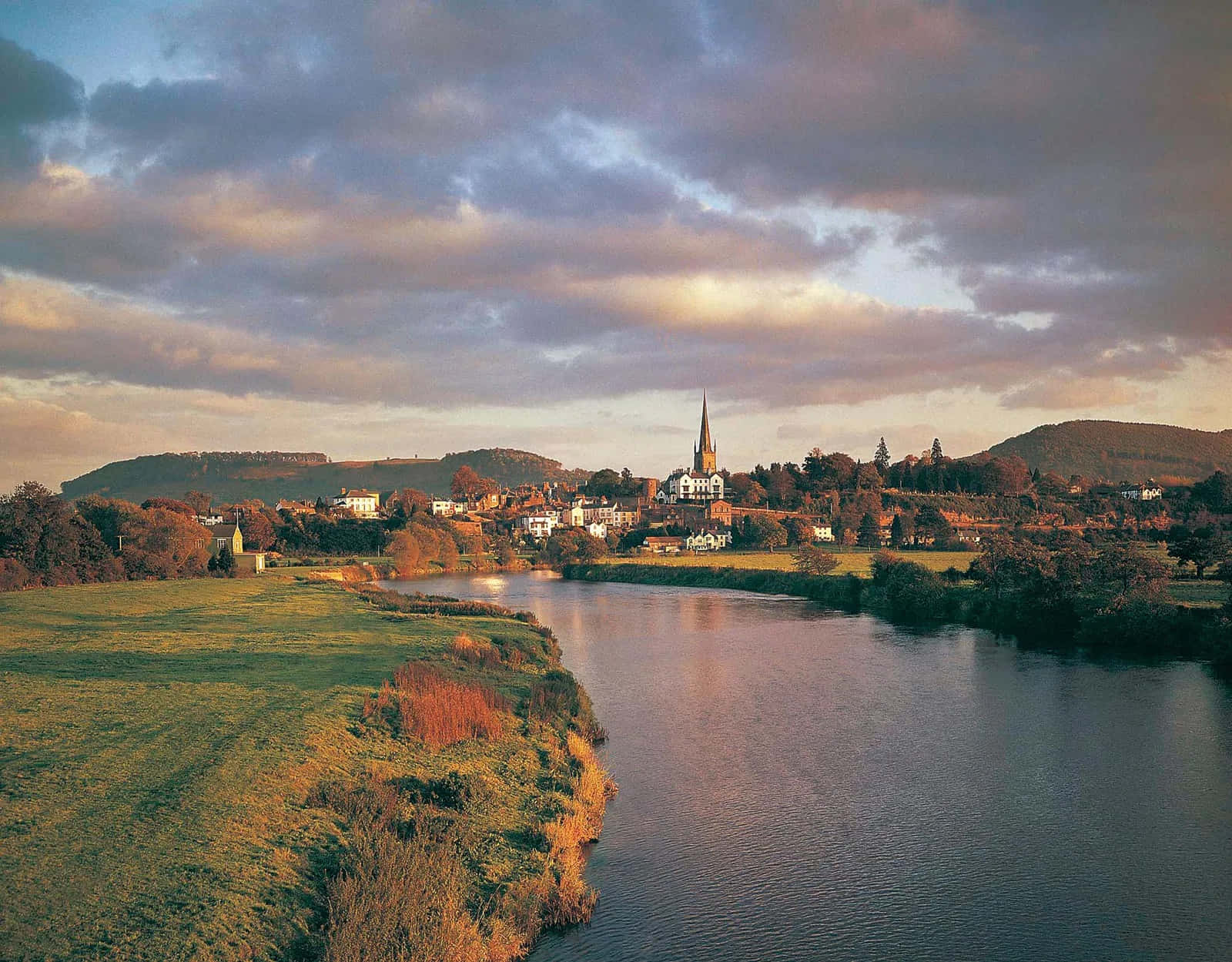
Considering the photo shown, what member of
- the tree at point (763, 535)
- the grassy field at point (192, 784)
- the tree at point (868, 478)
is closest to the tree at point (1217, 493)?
the tree at point (868, 478)

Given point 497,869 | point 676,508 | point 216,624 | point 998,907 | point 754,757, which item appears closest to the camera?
point 497,869

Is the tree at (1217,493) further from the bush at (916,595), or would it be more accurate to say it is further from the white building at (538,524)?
the white building at (538,524)

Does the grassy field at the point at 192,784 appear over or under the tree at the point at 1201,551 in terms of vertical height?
under

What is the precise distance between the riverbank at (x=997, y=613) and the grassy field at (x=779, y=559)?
406 centimetres

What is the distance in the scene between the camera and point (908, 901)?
13766mm

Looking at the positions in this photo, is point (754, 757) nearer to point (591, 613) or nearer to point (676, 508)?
point (591, 613)

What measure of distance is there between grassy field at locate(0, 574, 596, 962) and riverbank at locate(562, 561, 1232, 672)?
2569cm

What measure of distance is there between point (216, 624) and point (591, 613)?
79.9 feet

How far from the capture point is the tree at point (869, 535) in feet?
347

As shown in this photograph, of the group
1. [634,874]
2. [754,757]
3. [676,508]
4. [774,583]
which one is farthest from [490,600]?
[676,508]

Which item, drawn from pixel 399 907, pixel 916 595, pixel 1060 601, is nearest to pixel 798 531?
pixel 916 595

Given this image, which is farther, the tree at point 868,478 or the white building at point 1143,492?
the tree at point 868,478

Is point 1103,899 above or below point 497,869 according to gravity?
below

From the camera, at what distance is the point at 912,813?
1773 centimetres
